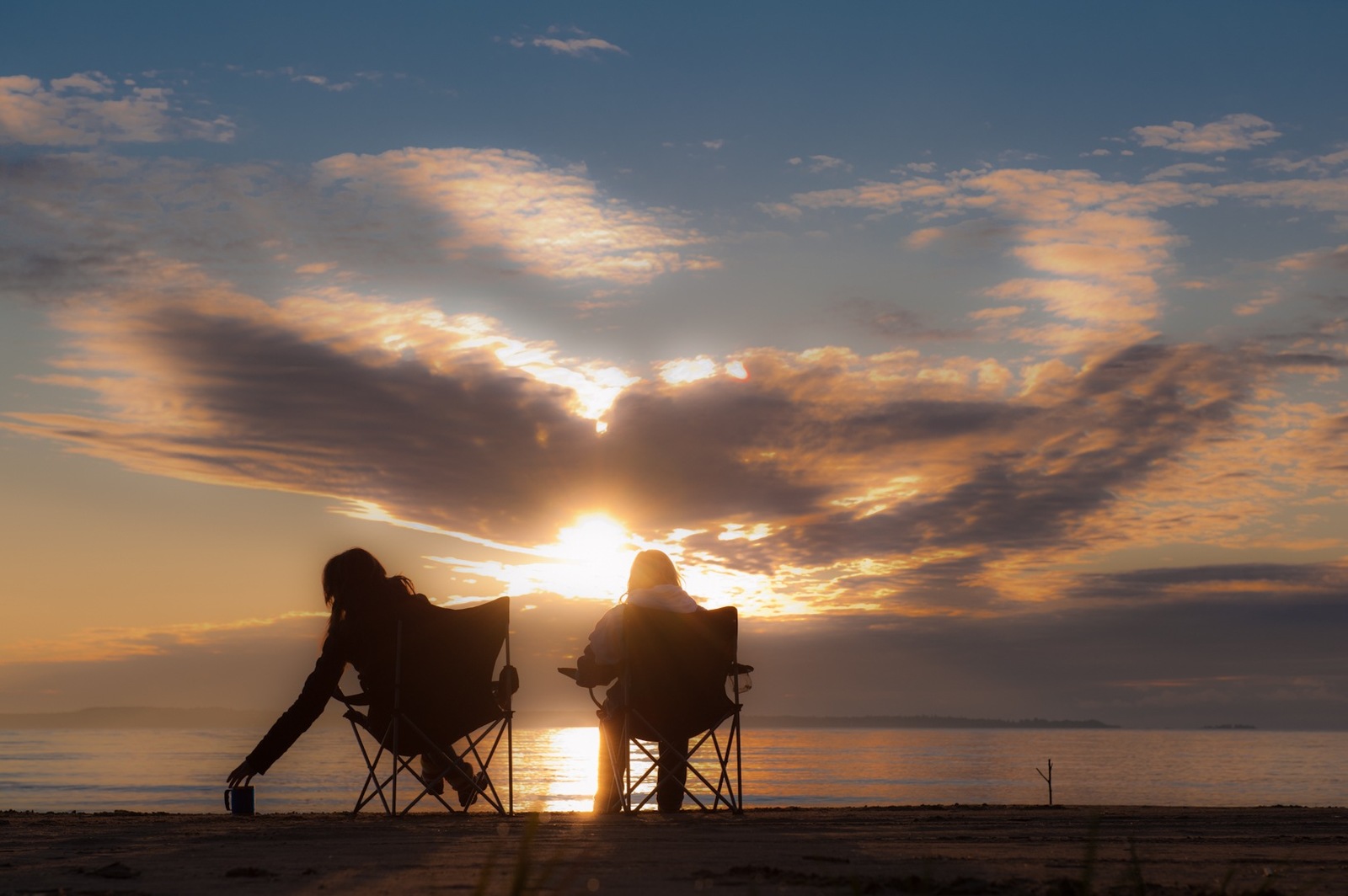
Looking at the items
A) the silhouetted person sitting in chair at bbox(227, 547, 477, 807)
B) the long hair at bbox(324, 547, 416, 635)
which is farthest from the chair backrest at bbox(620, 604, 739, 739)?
the long hair at bbox(324, 547, 416, 635)

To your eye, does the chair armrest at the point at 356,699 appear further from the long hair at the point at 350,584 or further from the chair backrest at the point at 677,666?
the chair backrest at the point at 677,666

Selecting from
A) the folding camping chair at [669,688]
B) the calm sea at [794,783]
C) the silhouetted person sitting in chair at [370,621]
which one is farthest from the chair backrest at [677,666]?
the calm sea at [794,783]

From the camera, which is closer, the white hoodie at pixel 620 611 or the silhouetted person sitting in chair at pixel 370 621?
the silhouetted person sitting in chair at pixel 370 621

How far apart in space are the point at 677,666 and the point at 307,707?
85.5 inches

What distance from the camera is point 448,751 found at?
6.88 m

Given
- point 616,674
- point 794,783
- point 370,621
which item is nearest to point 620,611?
point 616,674

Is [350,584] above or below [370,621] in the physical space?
above

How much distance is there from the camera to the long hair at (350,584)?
6668 mm

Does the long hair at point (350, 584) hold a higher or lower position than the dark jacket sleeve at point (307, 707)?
higher

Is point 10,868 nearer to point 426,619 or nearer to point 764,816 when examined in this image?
point 426,619

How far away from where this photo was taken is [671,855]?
3.83 m

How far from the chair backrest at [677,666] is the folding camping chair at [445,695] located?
2.48 feet

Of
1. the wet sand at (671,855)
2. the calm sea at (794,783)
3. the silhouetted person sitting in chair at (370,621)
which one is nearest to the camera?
the wet sand at (671,855)

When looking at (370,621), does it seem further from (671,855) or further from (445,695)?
(671,855)
